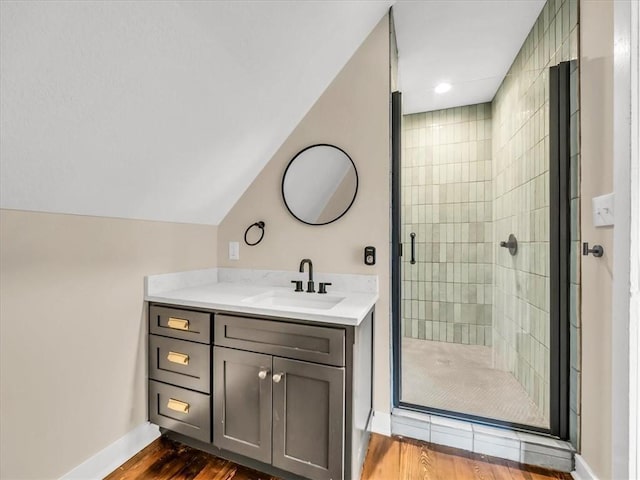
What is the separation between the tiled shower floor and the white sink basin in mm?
613

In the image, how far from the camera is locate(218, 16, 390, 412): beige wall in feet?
5.82

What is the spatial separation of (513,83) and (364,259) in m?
1.54

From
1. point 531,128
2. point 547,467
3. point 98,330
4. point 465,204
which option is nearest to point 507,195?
point 465,204

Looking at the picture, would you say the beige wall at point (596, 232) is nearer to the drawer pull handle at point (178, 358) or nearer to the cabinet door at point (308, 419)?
the cabinet door at point (308, 419)

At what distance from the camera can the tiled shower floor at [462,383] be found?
1.75 meters

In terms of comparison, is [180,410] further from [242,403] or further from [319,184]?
[319,184]

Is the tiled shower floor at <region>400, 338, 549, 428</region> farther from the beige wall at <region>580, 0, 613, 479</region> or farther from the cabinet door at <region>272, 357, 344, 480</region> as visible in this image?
the cabinet door at <region>272, 357, 344, 480</region>

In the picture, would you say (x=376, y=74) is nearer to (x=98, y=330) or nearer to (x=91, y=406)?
(x=98, y=330)

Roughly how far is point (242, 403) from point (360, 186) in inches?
51.1

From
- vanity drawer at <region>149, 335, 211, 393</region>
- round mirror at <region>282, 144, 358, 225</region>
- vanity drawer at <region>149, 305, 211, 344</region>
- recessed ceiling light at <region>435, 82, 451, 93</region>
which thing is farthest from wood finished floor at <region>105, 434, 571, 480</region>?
recessed ceiling light at <region>435, 82, 451, 93</region>

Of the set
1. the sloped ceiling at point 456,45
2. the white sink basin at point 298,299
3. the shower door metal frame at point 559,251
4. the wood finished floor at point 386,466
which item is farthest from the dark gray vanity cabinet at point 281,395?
the sloped ceiling at point 456,45

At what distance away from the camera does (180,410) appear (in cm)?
159

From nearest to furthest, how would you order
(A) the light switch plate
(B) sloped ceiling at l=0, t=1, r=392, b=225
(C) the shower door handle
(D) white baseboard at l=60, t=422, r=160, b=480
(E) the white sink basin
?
(B) sloped ceiling at l=0, t=1, r=392, b=225
(A) the light switch plate
(D) white baseboard at l=60, t=422, r=160, b=480
(E) the white sink basin
(C) the shower door handle

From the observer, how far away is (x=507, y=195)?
2.00m
